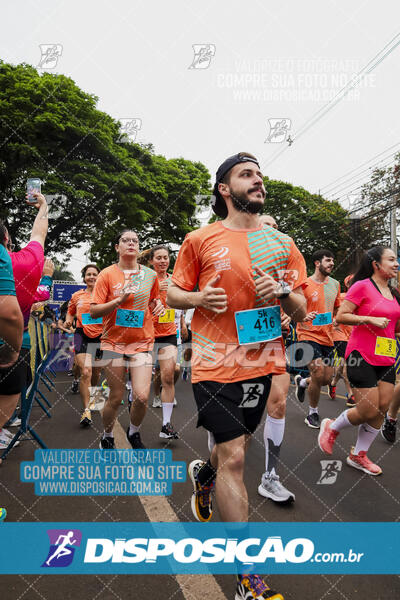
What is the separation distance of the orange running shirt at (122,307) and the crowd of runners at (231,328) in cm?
1

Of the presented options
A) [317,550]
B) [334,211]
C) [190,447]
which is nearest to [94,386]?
[190,447]

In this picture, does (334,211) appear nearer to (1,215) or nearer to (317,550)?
(1,215)

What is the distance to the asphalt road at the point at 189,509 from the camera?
2115 mm

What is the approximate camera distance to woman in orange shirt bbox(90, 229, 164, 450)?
406cm

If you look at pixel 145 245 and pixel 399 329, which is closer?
pixel 399 329

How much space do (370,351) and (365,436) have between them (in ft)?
2.46

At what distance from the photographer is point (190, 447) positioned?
4.49 meters

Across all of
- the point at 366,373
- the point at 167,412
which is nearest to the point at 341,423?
the point at 366,373

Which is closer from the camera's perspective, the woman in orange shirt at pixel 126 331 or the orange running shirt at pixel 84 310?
the woman in orange shirt at pixel 126 331

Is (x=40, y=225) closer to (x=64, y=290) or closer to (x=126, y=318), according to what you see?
(x=126, y=318)

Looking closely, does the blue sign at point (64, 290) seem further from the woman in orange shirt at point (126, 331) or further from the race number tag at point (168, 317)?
the woman in orange shirt at point (126, 331)

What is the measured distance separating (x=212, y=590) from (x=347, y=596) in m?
0.64

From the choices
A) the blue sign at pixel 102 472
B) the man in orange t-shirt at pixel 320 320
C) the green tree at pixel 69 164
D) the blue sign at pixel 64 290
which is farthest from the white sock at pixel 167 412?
the blue sign at pixel 64 290

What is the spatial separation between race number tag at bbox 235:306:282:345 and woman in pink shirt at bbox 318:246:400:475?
5.87ft
